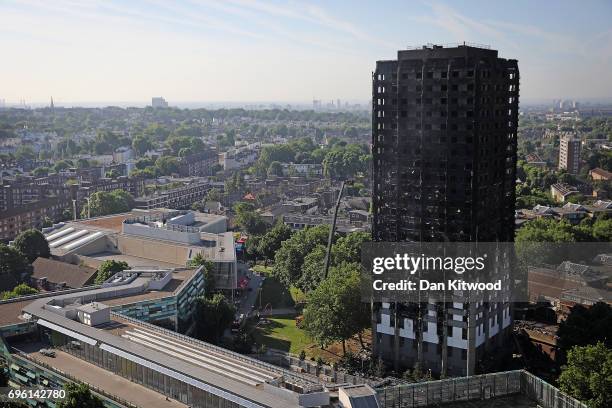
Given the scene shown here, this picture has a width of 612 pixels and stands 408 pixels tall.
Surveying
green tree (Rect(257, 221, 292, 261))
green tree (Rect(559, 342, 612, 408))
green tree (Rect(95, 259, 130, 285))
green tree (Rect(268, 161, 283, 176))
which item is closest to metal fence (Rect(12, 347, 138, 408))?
green tree (Rect(95, 259, 130, 285))

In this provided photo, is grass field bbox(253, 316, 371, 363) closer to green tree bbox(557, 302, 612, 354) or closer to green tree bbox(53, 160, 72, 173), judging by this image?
green tree bbox(557, 302, 612, 354)

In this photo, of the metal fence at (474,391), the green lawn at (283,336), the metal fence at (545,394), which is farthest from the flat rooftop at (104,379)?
the metal fence at (545,394)

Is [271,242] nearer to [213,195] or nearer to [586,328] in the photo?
[213,195]

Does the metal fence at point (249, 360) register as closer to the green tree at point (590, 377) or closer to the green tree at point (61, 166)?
the green tree at point (590, 377)

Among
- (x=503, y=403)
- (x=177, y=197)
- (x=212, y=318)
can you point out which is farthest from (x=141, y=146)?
(x=503, y=403)

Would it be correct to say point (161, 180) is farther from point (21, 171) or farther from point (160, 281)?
point (160, 281)

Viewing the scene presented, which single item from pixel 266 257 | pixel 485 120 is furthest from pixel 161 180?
pixel 485 120
